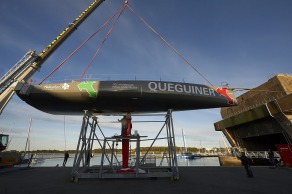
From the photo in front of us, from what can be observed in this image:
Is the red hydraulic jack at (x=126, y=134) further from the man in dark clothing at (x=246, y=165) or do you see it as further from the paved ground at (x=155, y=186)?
the man in dark clothing at (x=246, y=165)

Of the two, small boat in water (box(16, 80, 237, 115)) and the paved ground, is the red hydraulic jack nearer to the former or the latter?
small boat in water (box(16, 80, 237, 115))

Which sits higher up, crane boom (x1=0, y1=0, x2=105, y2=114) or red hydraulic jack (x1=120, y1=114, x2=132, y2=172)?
crane boom (x1=0, y1=0, x2=105, y2=114)

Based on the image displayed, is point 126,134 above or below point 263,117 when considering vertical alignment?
below

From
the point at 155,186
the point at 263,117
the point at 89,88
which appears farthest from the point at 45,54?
the point at 263,117

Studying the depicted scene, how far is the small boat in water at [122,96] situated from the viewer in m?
9.96

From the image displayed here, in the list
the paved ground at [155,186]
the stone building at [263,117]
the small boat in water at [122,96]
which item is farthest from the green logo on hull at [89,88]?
the stone building at [263,117]

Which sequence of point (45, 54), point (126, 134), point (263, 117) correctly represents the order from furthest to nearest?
point (263, 117)
point (45, 54)
point (126, 134)

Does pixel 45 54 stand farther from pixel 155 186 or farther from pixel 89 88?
pixel 155 186

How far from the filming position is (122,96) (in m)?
10.1

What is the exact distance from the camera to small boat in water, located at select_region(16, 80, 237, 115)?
32.7 ft

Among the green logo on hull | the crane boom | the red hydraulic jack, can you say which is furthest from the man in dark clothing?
the crane boom

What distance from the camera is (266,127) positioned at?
26547 mm

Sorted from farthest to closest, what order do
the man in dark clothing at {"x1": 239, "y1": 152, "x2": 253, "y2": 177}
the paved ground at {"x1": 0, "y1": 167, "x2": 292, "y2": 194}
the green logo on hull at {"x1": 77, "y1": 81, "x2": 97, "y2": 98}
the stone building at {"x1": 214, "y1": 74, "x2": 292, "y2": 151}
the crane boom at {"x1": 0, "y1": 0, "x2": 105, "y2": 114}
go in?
the stone building at {"x1": 214, "y1": 74, "x2": 292, "y2": 151}, the crane boom at {"x1": 0, "y1": 0, "x2": 105, "y2": 114}, the man in dark clothing at {"x1": 239, "y1": 152, "x2": 253, "y2": 177}, the green logo on hull at {"x1": 77, "y1": 81, "x2": 97, "y2": 98}, the paved ground at {"x1": 0, "y1": 167, "x2": 292, "y2": 194}

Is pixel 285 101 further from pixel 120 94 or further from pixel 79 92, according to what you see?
pixel 79 92
